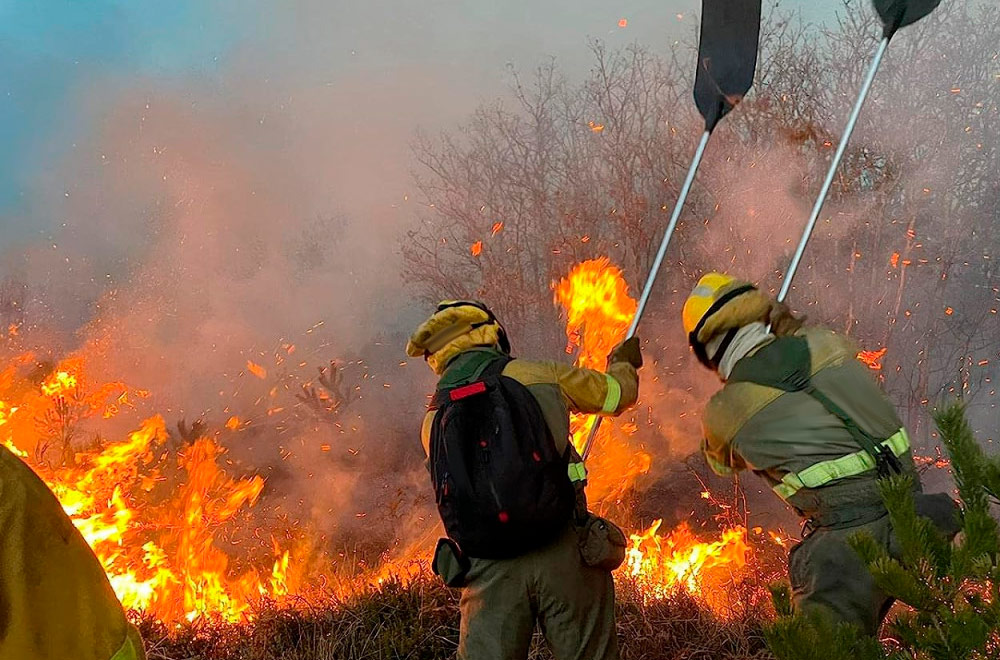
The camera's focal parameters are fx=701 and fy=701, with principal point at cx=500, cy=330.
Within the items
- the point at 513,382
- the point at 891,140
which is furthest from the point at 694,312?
the point at 891,140

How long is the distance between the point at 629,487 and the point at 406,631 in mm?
3038

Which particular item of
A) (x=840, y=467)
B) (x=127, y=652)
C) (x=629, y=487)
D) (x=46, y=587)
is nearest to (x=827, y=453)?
(x=840, y=467)

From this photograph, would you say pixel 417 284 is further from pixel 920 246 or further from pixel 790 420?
pixel 790 420

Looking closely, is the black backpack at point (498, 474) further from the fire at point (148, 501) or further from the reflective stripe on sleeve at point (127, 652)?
the fire at point (148, 501)

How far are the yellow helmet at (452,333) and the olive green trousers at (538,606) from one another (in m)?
0.76

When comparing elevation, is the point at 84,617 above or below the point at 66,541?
below

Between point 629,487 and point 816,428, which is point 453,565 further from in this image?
point 629,487

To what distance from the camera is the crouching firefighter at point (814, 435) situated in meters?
2.16

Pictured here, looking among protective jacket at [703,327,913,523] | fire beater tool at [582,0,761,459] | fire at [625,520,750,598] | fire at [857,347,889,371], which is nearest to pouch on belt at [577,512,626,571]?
protective jacket at [703,327,913,523]

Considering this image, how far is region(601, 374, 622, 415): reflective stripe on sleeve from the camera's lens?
2.70m

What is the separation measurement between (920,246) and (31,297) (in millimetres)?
13705

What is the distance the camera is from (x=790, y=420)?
222cm

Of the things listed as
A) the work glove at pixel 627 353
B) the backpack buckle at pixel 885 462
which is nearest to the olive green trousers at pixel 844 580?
the backpack buckle at pixel 885 462

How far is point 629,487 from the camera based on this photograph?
6.40m
